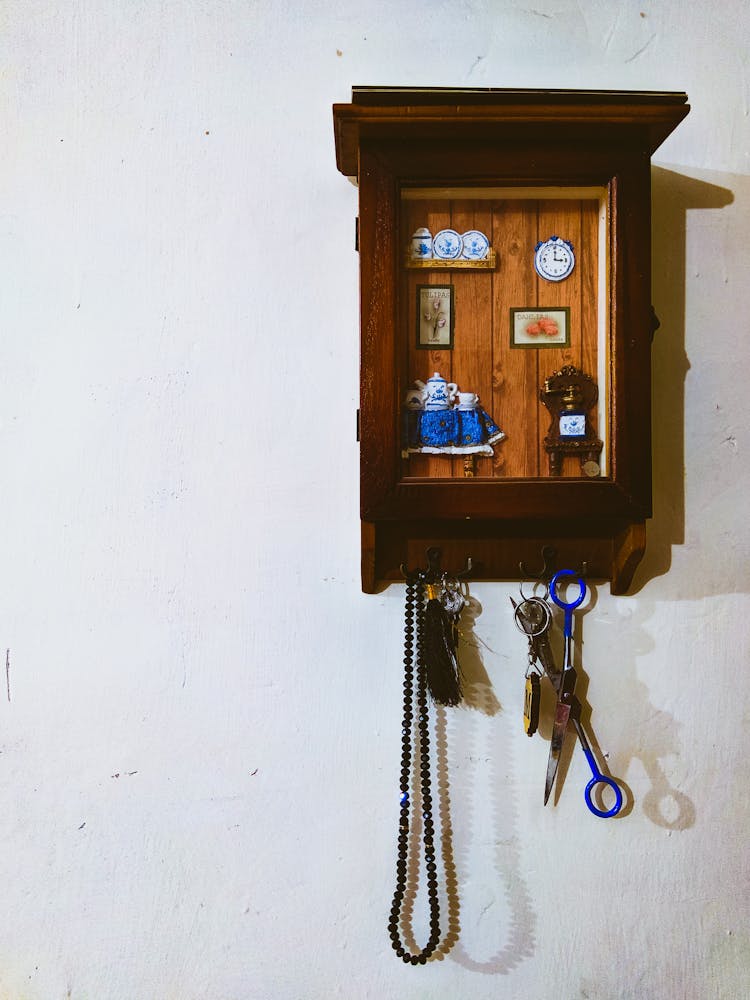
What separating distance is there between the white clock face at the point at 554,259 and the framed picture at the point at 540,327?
0.15ft

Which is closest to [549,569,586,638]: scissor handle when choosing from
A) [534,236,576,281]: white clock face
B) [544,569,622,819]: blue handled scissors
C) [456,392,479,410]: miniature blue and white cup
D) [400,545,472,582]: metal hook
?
[544,569,622,819]: blue handled scissors

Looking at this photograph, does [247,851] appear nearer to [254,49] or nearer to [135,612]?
A: [135,612]

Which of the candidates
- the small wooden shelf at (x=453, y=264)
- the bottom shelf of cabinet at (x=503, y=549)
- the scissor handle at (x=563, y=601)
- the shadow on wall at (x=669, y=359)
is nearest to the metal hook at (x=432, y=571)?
the bottom shelf of cabinet at (x=503, y=549)

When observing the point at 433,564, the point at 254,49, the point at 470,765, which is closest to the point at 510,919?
the point at 470,765

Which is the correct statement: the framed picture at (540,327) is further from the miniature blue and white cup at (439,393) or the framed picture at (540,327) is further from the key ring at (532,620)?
the key ring at (532,620)

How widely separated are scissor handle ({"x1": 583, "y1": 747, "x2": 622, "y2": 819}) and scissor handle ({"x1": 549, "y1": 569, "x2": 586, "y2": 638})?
17cm

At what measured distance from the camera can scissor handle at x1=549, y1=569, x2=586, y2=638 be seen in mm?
980

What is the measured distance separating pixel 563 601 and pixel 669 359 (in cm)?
38

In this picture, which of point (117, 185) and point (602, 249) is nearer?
point (602, 249)

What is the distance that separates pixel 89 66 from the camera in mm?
1021

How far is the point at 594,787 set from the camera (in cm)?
101

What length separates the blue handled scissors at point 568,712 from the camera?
96cm

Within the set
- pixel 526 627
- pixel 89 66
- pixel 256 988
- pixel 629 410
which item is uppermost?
pixel 89 66

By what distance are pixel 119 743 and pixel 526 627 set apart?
0.60 metres
